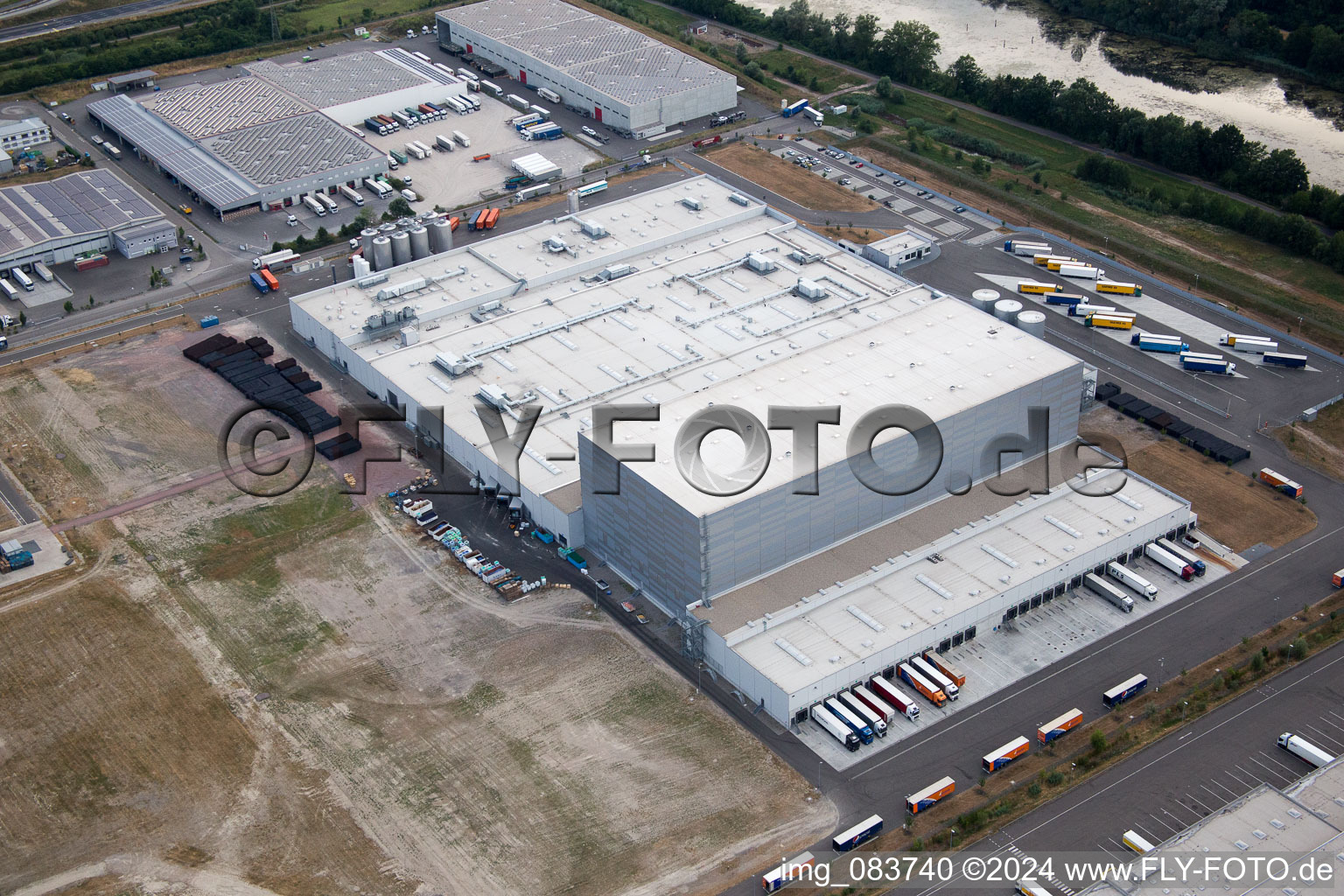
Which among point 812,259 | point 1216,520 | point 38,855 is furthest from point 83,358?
point 1216,520

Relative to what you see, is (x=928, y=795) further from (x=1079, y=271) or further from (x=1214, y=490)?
(x=1079, y=271)

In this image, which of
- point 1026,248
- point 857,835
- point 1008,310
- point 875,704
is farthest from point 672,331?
point 857,835

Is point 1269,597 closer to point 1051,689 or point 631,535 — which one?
point 1051,689

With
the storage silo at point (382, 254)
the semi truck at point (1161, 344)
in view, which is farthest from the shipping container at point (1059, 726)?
the storage silo at point (382, 254)

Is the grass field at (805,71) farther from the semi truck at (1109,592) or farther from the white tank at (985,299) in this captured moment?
the semi truck at (1109,592)

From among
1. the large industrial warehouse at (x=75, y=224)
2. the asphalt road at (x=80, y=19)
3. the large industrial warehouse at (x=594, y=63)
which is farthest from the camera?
the asphalt road at (x=80, y=19)
